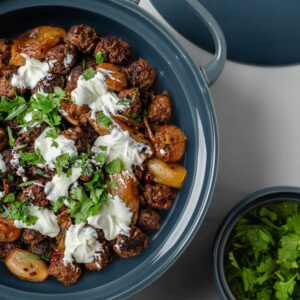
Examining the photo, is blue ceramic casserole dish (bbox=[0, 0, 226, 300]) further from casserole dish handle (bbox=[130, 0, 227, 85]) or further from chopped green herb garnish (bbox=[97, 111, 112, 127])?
chopped green herb garnish (bbox=[97, 111, 112, 127])

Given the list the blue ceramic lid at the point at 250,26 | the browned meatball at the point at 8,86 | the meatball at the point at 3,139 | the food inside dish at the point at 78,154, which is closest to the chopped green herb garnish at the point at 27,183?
the food inside dish at the point at 78,154

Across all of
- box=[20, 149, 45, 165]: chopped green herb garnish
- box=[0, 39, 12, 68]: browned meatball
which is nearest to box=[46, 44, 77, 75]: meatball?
box=[0, 39, 12, 68]: browned meatball

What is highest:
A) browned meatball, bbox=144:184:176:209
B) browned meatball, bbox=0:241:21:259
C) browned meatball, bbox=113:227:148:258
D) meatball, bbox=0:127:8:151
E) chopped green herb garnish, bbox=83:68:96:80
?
chopped green herb garnish, bbox=83:68:96:80

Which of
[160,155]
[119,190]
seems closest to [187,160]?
[160,155]

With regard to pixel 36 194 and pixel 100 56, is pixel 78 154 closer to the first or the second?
pixel 36 194

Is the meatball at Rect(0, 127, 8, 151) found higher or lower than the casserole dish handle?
lower

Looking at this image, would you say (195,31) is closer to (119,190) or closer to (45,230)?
(119,190)

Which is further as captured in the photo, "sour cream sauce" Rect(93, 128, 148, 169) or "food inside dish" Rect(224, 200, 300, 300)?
"food inside dish" Rect(224, 200, 300, 300)
